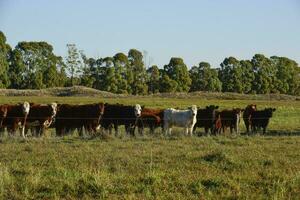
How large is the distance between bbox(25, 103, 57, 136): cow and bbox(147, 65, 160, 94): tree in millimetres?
71061

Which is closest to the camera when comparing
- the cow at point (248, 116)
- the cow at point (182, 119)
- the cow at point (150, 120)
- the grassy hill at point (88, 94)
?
the cow at point (182, 119)

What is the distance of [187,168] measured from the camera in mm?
12297

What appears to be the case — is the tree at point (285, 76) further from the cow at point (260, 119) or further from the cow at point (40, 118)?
the cow at point (40, 118)

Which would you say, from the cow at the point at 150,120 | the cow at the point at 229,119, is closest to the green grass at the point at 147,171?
the cow at the point at 150,120

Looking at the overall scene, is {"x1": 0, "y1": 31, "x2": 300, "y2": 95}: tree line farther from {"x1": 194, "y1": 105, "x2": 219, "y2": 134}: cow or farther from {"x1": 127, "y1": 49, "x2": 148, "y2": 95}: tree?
{"x1": 194, "y1": 105, "x2": 219, "y2": 134}: cow

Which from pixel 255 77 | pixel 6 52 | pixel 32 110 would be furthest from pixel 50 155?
pixel 255 77

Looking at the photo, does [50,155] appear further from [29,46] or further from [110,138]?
[29,46]

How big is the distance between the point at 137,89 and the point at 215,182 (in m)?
82.5

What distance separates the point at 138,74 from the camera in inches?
3775

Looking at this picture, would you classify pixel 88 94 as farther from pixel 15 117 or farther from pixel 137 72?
pixel 15 117

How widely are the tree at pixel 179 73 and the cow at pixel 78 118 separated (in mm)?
69793

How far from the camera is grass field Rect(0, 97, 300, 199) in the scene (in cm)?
992

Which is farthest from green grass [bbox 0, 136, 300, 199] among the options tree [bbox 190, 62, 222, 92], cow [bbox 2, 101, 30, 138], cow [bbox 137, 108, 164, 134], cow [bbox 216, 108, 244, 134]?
tree [bbox 190, 62, 222, 92]

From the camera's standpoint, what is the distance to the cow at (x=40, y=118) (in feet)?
79.1
